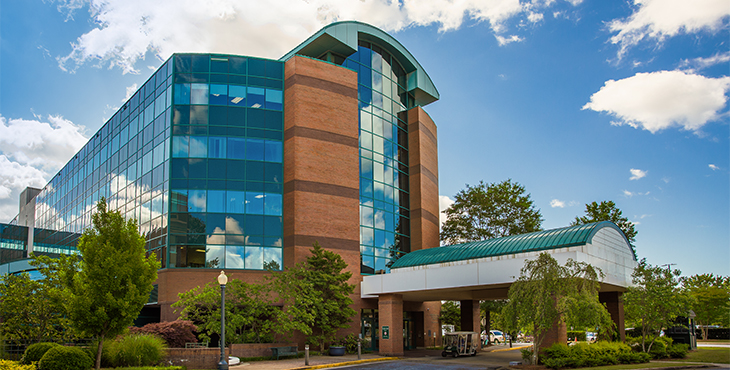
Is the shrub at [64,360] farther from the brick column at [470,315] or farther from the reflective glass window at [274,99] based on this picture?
the brick column at [470,315]

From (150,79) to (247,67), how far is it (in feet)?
27.3

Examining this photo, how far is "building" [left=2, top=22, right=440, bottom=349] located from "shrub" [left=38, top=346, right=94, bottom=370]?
12035mm

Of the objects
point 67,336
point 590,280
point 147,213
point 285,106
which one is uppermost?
point 285,106

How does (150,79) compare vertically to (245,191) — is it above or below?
above

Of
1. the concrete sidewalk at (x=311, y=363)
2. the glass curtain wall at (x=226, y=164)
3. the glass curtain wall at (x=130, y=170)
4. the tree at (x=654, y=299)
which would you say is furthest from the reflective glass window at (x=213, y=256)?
the tree at (x=654, y=299)

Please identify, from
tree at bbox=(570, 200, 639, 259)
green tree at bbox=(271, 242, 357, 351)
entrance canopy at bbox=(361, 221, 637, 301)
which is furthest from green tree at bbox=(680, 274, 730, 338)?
green tree at bbox=(271, 242, 357, 351)

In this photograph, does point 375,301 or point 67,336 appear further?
point 375,301

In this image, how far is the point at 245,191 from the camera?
3541 cm

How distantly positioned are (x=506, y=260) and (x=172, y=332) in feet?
57.5

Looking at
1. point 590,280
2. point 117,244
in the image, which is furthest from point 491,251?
point 117,244

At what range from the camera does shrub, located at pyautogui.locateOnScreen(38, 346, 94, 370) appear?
19.1 m

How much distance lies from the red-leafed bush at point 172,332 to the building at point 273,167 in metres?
4.40

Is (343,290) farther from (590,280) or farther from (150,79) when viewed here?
(150,79)

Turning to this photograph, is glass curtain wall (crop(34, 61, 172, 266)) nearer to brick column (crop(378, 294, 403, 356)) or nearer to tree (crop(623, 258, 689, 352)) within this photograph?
brick column (crop(378, 294, 403, 356))
